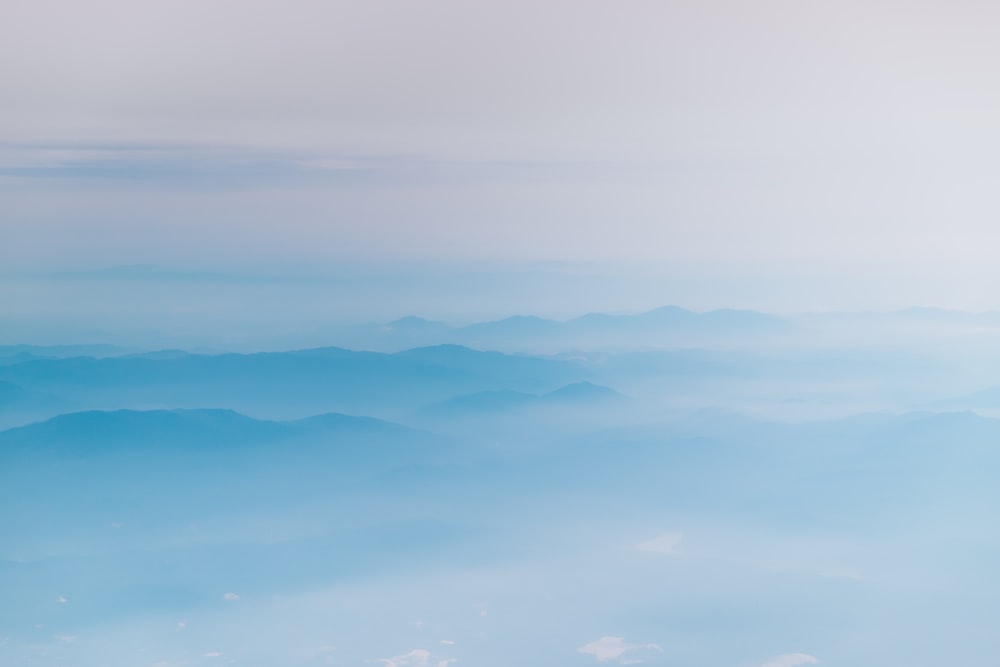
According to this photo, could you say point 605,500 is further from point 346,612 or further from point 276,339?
point 276,339

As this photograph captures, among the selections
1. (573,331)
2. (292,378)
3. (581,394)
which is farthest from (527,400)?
(292,378)

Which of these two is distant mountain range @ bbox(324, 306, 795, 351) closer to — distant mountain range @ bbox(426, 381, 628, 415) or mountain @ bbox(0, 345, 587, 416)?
mountain @ bbox(0, 345, 587, 416)

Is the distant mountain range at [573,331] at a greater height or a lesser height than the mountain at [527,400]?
greater

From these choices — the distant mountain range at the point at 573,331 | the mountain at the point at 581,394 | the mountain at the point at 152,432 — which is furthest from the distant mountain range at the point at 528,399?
the mountain at the point at 152,432

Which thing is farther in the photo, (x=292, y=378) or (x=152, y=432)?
(x=292, y=378)

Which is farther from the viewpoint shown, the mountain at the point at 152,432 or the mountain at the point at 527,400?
the mountain at the point at 527,400

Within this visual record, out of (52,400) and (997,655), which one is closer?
(997,655)

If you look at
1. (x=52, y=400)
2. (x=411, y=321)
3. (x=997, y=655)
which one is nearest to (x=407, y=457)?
(x=411, y=321)

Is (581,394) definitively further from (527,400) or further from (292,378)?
(292,378)

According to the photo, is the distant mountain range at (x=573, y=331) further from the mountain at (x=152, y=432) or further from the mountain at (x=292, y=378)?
the mountain at (x=152, y=432)

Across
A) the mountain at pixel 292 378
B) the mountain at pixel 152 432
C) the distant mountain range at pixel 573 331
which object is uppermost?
the distant mountain range at pixel 573 331

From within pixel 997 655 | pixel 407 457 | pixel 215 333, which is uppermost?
pixel 215 333
